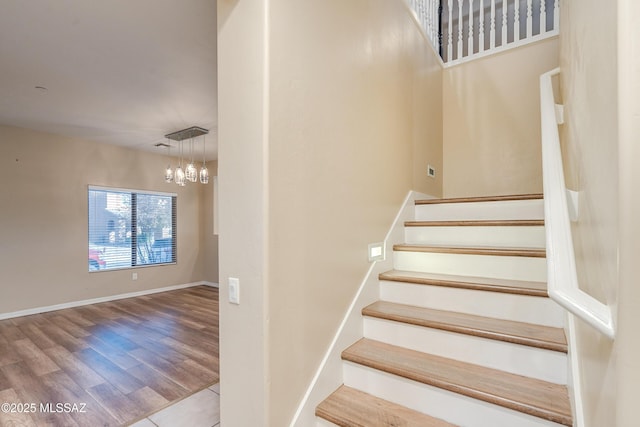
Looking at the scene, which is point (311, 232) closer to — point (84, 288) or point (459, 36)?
point (459, 36)

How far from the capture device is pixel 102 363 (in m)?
2.66

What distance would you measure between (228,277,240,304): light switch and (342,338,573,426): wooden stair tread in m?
0.70

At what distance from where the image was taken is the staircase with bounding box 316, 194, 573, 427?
1.24m

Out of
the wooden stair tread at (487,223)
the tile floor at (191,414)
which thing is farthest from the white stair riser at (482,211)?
the tile floor at (191,414)

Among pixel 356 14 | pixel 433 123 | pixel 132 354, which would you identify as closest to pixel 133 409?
pixel 132 354

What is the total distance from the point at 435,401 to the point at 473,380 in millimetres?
194

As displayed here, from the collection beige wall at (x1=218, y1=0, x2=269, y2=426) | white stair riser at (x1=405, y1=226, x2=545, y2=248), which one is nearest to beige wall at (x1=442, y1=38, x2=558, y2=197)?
white stair riser at (x1=405, y1=226, x2=545, y2=248)

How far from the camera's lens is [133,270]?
527 cm

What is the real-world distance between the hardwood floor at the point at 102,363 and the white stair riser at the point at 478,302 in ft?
5.27

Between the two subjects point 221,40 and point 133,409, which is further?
point 133,409

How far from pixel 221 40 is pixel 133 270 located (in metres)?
5.21

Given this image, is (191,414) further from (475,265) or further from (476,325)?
(475,265)

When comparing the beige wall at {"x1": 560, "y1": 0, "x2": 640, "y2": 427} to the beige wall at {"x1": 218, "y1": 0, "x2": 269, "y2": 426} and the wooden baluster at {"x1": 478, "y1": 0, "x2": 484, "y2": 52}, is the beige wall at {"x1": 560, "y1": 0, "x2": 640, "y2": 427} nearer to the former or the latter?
the beige wall at {"x1": 218, "y1": 0, "x2": 269, "y2": 426}

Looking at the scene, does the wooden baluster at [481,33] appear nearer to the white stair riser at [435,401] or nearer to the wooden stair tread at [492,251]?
the wooden stair tread at [492,251]
